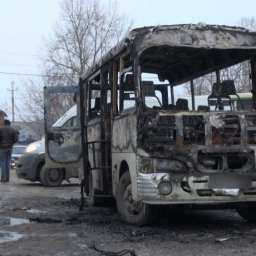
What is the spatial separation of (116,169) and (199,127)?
180 cm

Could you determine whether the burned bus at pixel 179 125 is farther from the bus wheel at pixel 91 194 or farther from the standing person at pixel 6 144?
the standing person at pixel 6 144

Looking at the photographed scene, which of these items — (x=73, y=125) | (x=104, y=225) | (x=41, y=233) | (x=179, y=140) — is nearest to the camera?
(x=179, y=140)

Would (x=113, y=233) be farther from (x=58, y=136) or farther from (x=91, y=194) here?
(x=58, y=136)

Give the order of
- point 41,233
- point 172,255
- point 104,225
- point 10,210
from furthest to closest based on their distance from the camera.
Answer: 1. point 10,210
2. point 104,225
3. point 41,233
4. point 172,255

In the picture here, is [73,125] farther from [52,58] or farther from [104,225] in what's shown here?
[52,58]

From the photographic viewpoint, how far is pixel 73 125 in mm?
15320

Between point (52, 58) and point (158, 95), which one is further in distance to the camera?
point (52, 58)

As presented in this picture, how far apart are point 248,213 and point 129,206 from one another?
6.33 ft

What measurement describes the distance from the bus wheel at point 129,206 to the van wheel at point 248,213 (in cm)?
172

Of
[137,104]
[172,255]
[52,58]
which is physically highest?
[52,58]

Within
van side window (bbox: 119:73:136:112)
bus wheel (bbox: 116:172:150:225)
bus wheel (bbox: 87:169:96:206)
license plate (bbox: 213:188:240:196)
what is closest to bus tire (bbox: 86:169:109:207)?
bus wheel (bbox: 87:169:96:206)

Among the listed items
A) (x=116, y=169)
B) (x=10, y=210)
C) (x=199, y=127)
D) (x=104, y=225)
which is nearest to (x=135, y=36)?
(x=199, y=127)

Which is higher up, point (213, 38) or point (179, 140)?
point (213, 38)

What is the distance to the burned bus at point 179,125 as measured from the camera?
789 centimetres
